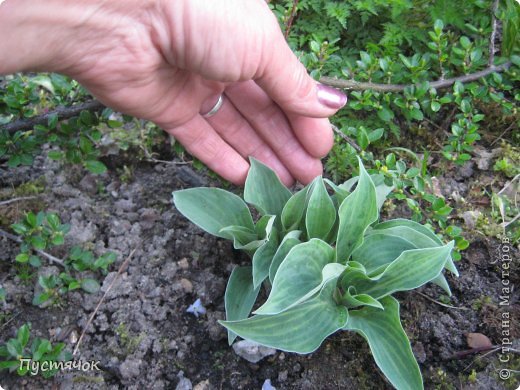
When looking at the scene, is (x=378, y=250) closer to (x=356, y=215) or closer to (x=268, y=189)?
(x=356, y=215)

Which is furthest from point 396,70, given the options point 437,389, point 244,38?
point 437,389

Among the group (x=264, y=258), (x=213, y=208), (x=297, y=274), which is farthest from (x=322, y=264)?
(x=213, y=208)

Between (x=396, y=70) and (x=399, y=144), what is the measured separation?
0.33 meters

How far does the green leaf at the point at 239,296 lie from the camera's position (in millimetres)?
1719

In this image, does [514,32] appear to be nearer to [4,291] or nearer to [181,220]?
[181,220]

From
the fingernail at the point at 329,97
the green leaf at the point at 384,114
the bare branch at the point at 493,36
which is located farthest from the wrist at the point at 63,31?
the bare branch at the point at 493,36

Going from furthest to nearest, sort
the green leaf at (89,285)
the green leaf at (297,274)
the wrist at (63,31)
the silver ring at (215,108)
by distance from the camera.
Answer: the silver ring at (215,108), the green leaf at (89,285), the wrist at (63,31), the green leaf at (297,274)

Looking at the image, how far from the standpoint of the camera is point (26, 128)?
2.11m

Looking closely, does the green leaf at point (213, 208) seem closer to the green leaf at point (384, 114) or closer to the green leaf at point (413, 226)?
the green leaf at point (413, 226)

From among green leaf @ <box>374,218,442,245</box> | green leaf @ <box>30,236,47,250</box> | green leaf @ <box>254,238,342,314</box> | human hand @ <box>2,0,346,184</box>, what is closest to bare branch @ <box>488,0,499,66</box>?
human hand @ <box>2,0,346,184</box>

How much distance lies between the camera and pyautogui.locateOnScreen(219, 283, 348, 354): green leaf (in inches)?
58.0

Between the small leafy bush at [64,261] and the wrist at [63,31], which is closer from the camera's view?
the wrist at [63,31]

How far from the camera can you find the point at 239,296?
1757 millimetres

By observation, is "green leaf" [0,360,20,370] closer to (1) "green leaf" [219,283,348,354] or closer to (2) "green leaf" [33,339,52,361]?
(2) "green leaf" [33,339,52,361]
